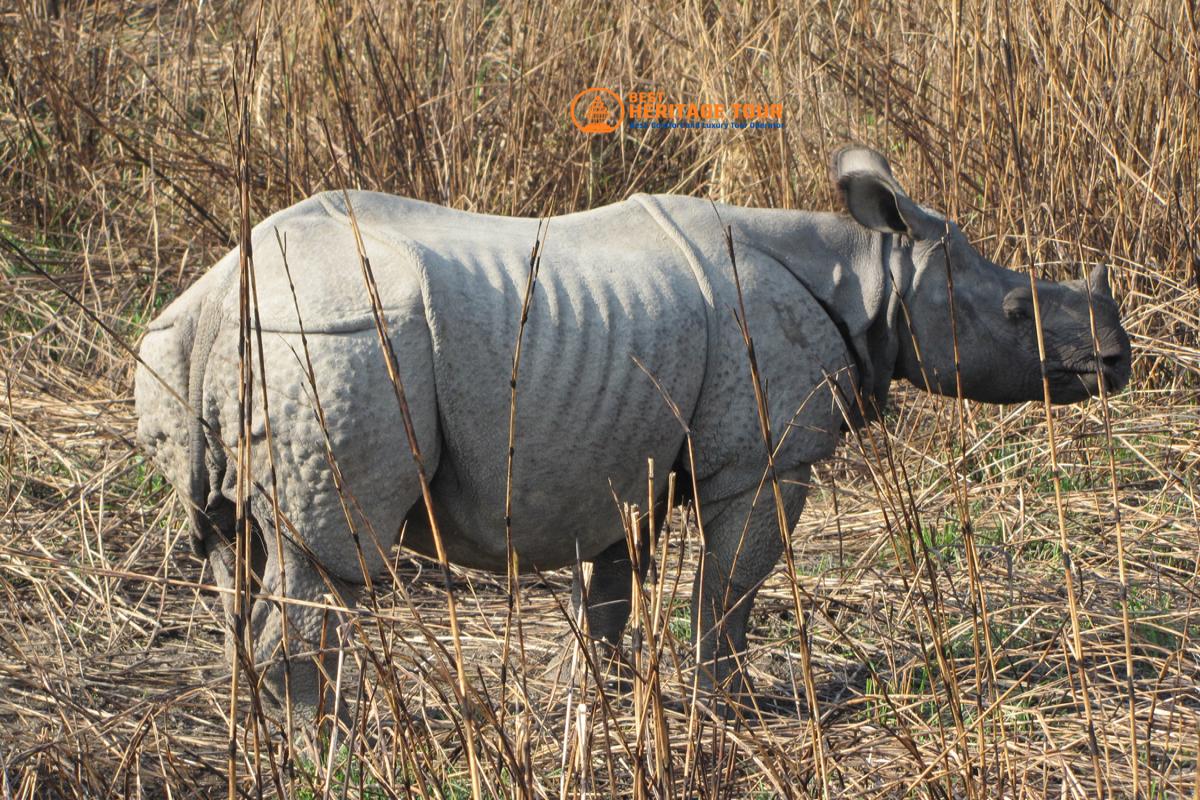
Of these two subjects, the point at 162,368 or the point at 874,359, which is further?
the point at 874,359

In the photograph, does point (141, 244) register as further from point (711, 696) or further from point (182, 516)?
point (711, 696)

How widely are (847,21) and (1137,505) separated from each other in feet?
7.87

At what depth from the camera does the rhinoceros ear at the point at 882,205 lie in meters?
3.63

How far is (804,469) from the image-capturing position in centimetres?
368

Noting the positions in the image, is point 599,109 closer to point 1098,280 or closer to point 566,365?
point 1098,280

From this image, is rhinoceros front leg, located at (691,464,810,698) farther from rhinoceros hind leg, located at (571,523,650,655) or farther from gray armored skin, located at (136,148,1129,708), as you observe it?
rhinoceros hind leg, located at (571,523,650,655)

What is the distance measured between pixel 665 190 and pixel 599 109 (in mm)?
484

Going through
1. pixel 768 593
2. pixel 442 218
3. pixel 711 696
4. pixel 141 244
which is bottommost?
pixel 768 593

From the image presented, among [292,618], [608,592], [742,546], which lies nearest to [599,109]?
[608,592]

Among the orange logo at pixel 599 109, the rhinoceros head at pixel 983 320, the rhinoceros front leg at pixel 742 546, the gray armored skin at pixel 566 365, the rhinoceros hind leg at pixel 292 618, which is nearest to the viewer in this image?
the gray armored skin at pixel 566 365

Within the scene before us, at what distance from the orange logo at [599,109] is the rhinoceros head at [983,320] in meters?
2.74

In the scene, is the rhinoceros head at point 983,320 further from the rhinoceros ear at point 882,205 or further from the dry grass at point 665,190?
the dry grass at point 665,190

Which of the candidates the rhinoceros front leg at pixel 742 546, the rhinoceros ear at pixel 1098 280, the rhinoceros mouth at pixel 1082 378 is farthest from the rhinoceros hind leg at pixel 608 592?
the rhinoceros ear at pixel 1098 280

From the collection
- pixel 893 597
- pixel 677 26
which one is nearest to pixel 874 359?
pixel 893 597
